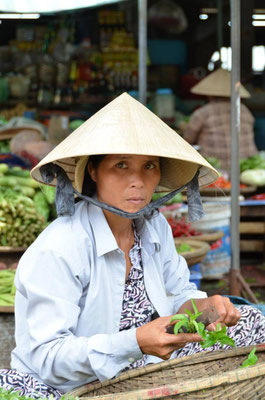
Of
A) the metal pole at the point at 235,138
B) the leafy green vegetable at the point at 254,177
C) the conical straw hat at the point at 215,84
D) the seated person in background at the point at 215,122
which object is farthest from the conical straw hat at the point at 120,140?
the conical straw hat at the point at 215,84

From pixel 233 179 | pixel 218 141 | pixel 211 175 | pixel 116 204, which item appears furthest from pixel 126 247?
pixel 218 141

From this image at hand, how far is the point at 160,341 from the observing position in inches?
77.4

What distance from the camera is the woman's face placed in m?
2.29

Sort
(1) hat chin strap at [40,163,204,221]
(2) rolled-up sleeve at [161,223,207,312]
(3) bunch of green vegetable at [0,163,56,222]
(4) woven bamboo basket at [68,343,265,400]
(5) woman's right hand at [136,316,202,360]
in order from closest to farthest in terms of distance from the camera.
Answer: (4) woven bamboo basket at [68,343,265,400]
(5) woman's right hand at [136,316,202,360]
(1) hat chin strap at [40,163,204,221]
(2) rolled-up sleeve at [161,223,207,312]
(3) bunch of green vegetable at [0,163,56,222]

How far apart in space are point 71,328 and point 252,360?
1.89ft

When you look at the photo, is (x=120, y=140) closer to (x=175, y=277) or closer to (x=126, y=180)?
(x=126, y=180)

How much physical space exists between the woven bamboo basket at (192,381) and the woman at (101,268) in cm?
6

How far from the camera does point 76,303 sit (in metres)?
2.21

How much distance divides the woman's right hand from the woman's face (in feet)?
Result: 1.46

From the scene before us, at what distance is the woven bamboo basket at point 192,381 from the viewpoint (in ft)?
6.05

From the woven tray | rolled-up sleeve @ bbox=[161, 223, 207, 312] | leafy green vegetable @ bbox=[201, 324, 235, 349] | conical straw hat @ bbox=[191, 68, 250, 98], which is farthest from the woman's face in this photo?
conical straw hat @ bbox=[191, 68, 250, 98]

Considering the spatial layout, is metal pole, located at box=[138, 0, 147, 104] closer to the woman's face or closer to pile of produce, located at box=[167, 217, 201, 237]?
pile of produce, located at box=[167, 217, 201, 237]

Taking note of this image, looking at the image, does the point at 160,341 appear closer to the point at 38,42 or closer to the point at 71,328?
the point at 71,328

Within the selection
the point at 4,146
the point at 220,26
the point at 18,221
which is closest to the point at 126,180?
the point at 18,221
